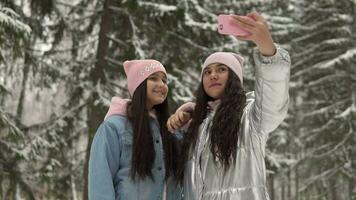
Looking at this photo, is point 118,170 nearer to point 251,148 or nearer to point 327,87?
point 251,148

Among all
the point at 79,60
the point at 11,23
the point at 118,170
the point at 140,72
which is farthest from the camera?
the point at 79,60

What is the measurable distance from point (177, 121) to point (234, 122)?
0.52 metres

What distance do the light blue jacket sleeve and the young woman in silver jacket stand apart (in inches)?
19.1

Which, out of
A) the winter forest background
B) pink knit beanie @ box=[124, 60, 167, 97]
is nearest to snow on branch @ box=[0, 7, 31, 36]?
the winter forest background

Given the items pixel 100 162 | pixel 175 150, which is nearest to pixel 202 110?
pixel 175 150

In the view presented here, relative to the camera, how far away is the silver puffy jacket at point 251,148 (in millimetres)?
3277

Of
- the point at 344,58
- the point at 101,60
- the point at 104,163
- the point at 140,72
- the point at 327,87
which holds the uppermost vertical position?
the point at 140,72

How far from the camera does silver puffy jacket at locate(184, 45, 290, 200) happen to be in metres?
3.28

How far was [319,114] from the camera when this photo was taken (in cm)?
1805

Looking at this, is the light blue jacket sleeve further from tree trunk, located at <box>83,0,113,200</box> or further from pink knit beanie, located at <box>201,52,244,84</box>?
tree trunk, located at <box>83,0,113,200</box>

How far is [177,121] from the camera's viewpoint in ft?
13.0

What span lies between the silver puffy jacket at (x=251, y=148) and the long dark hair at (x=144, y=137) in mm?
273

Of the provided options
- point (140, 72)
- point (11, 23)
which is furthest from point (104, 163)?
point (11, 23)

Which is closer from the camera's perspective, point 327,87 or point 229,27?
point 229,27
